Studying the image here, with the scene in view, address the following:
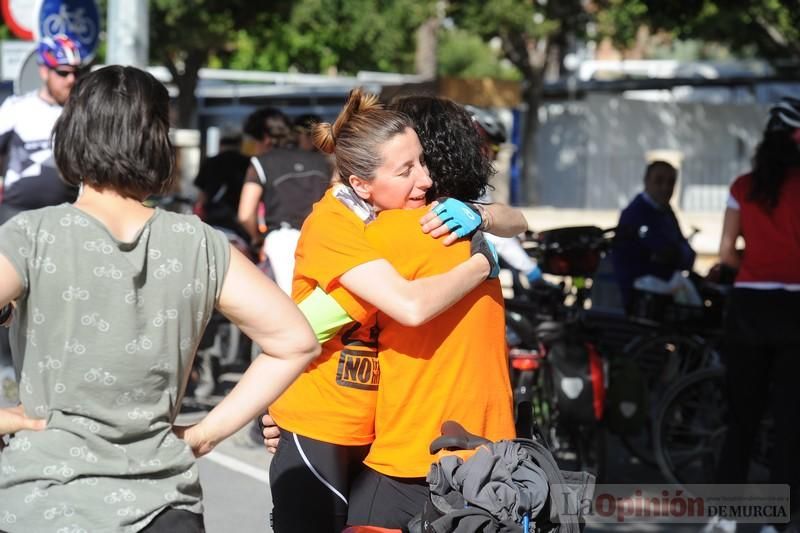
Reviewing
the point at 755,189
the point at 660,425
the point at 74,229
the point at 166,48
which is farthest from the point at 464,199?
the point at 166,48

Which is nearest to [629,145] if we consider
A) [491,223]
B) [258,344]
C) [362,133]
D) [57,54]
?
[57,54]

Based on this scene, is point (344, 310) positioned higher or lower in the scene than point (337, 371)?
higher

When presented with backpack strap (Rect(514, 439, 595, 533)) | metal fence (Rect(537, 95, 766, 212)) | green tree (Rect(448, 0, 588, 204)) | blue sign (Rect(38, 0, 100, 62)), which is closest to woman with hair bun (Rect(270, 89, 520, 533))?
backpack strap (Rect(514, 439, 595, 533))

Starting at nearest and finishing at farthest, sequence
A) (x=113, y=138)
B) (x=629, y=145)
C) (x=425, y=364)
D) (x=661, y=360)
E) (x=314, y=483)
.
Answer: (x=113, y=138)
(x=425, y=364)
(x=314, y=483)
(x=661, y=360)
(x=629, y=145)

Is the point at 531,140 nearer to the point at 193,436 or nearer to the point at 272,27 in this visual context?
the point at 272,27

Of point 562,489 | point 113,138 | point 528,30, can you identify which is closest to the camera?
point 113,138

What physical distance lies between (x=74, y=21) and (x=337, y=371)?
304 inches

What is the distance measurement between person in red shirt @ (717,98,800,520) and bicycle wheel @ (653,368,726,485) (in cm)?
91

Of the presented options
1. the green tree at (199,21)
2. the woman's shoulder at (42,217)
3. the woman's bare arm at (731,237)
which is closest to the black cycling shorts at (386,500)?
the woman's shoulder at (42,217)

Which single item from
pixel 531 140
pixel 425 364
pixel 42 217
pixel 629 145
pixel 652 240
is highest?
pixel 42 217

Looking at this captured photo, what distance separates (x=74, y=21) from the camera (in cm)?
1012

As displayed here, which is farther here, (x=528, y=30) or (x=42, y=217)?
(x=528, y=30)

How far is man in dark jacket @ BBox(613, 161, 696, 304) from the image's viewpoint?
305 inches

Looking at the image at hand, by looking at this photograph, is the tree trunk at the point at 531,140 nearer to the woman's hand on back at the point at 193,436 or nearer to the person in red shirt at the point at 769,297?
the person in red shirt at the point at 769,297
